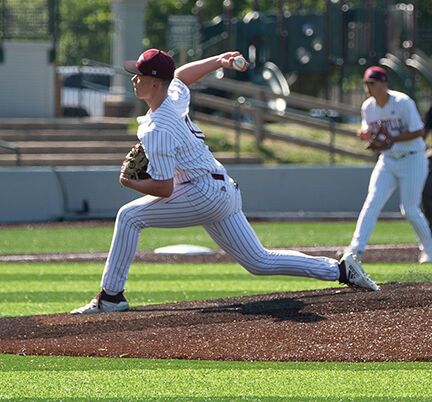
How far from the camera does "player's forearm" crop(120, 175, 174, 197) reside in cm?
675

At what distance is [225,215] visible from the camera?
7.09 meters

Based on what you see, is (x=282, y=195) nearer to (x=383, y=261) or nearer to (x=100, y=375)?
(x=383, y=261)

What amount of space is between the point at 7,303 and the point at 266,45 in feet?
65.7

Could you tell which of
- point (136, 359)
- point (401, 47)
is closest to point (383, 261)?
point (136, 359)

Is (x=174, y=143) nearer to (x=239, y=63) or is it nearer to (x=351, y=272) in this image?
(x=239, y=63)

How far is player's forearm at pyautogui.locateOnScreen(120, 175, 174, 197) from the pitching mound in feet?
2.85

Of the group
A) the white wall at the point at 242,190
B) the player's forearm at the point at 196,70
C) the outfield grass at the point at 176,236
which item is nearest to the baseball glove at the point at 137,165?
the player's forearm at the point at 196,70

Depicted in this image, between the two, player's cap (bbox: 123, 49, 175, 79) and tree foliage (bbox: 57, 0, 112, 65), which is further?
tree foliage (bbox: 57, 0, 112, 65)

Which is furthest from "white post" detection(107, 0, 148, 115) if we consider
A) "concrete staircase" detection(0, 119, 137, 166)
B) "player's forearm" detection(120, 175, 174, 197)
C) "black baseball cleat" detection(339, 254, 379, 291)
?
"player's forearm" detection(120, 175, 174, 197)

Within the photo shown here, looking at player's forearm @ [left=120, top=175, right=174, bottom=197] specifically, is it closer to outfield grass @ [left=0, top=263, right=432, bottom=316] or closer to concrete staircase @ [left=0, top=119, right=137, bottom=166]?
outfield grass @ [left=0, top=263, right=432, bottom=316]

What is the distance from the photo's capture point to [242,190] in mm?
17094

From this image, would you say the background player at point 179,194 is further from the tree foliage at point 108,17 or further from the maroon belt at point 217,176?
the tree foliage at point 108,17

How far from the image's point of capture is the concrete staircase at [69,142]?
1914 cm

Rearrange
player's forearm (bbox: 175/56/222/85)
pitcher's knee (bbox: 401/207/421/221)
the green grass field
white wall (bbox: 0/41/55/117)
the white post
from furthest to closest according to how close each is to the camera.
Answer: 1. the white post
2. white wall (bbox: 0/41/55/117)
3. pitcher's knee (bbox: 401/207/421/221)
4. player's forearm (bbox: 175/56/222/85)
5. the green grass field
